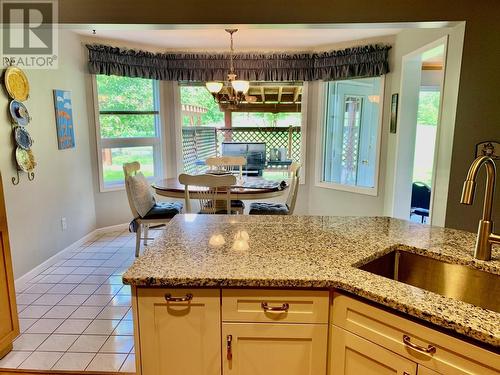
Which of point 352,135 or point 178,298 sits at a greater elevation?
point 352,135

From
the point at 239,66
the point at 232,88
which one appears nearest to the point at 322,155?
the point at 232,88

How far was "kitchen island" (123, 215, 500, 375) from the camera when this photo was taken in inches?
41.4

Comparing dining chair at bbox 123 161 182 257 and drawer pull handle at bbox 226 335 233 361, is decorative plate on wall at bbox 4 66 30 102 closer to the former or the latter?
dining chair at bbox 123 161 182 257

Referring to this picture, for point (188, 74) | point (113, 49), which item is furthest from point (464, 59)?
point (113, 49)

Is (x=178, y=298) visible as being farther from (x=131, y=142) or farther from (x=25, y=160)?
(x=131, y=142)

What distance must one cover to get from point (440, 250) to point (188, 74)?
12.3 ft

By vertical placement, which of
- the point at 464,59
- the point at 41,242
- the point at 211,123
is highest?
the point at 464,59

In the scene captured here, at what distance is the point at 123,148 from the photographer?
437 cm

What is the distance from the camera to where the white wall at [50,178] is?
2889 millimetres

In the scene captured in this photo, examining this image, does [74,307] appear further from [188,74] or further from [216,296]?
[188,74]

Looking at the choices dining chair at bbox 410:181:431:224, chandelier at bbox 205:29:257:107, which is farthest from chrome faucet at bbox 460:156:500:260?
dining chair at bbox 410:181:431:224

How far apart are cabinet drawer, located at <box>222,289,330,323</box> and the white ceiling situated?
9.72 ft

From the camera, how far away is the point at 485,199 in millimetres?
1307

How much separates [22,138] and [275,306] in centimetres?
271
